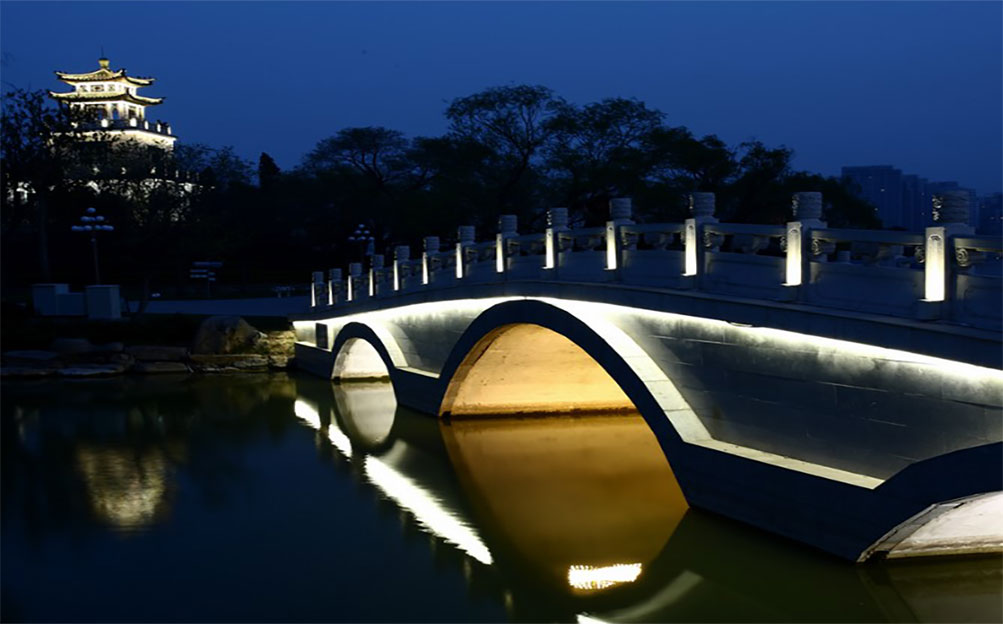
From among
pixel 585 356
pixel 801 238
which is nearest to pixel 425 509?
pixel 585 356

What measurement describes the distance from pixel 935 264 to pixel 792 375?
200 cm

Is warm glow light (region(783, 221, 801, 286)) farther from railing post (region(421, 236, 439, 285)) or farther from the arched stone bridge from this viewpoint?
railing post (region(421, 236, 439, 285))

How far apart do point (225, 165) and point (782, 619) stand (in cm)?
4777

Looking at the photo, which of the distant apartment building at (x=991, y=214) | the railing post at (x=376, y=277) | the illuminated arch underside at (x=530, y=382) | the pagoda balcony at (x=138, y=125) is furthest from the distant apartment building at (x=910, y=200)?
the pagoda balcony at (x=138, y=125)

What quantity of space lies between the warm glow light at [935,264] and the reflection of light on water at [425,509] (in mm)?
4871

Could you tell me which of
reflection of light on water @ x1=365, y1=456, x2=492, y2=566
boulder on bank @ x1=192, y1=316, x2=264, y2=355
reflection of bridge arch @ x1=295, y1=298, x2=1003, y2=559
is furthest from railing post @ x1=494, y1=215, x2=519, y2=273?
boulder on bank @ x1=192, y1=316, x2=264, y2=355

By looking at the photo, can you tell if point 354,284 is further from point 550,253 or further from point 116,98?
point 116,98

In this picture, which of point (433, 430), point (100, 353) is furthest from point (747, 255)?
point (100, 353)

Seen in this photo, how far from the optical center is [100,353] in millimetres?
25375

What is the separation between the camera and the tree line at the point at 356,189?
1324 inches

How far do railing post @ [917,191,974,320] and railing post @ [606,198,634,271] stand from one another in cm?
470

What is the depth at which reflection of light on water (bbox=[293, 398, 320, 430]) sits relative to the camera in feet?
58.7

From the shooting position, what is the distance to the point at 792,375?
8.71 meters

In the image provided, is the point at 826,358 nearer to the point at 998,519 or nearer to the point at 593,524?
the point at 998,519
